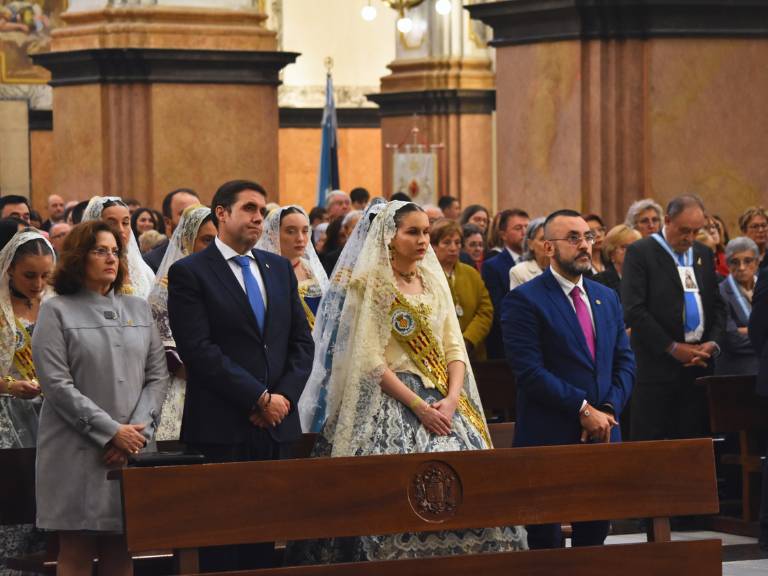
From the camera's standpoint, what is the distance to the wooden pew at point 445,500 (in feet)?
19.8

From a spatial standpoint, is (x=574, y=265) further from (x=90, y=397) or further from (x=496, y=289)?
(x=496, y=289)

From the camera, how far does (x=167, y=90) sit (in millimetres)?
15875

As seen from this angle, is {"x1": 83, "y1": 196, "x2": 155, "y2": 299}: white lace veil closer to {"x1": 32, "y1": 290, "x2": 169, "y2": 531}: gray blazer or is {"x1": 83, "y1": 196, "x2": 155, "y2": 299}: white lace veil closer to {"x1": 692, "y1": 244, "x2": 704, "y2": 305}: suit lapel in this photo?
{"x1": 32, "y1": 290, "x2": 169, "y2": 531}: gray blazer

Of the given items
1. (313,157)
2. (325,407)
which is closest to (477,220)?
(325,407)

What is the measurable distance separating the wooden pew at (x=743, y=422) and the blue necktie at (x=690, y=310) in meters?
0.41

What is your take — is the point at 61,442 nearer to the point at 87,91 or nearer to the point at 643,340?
the point at 643,340

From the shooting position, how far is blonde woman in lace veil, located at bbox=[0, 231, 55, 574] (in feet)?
26.5

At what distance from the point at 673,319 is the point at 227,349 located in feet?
12.2

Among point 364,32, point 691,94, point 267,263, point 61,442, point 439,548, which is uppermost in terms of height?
point 364,32

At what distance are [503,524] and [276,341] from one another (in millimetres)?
1391

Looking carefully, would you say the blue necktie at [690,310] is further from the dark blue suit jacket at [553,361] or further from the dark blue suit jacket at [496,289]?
the dark blue suit jacket at [553,361]

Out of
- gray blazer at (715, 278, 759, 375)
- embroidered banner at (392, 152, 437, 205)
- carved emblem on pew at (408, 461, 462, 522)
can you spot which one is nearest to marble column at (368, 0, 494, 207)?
embroidered banner at (392, 152, 437, 205)

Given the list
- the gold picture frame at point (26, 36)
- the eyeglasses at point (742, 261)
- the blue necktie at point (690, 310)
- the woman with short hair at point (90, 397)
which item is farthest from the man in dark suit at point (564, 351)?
the gold picture frame at point (26, 36)

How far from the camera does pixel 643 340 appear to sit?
1027cm
